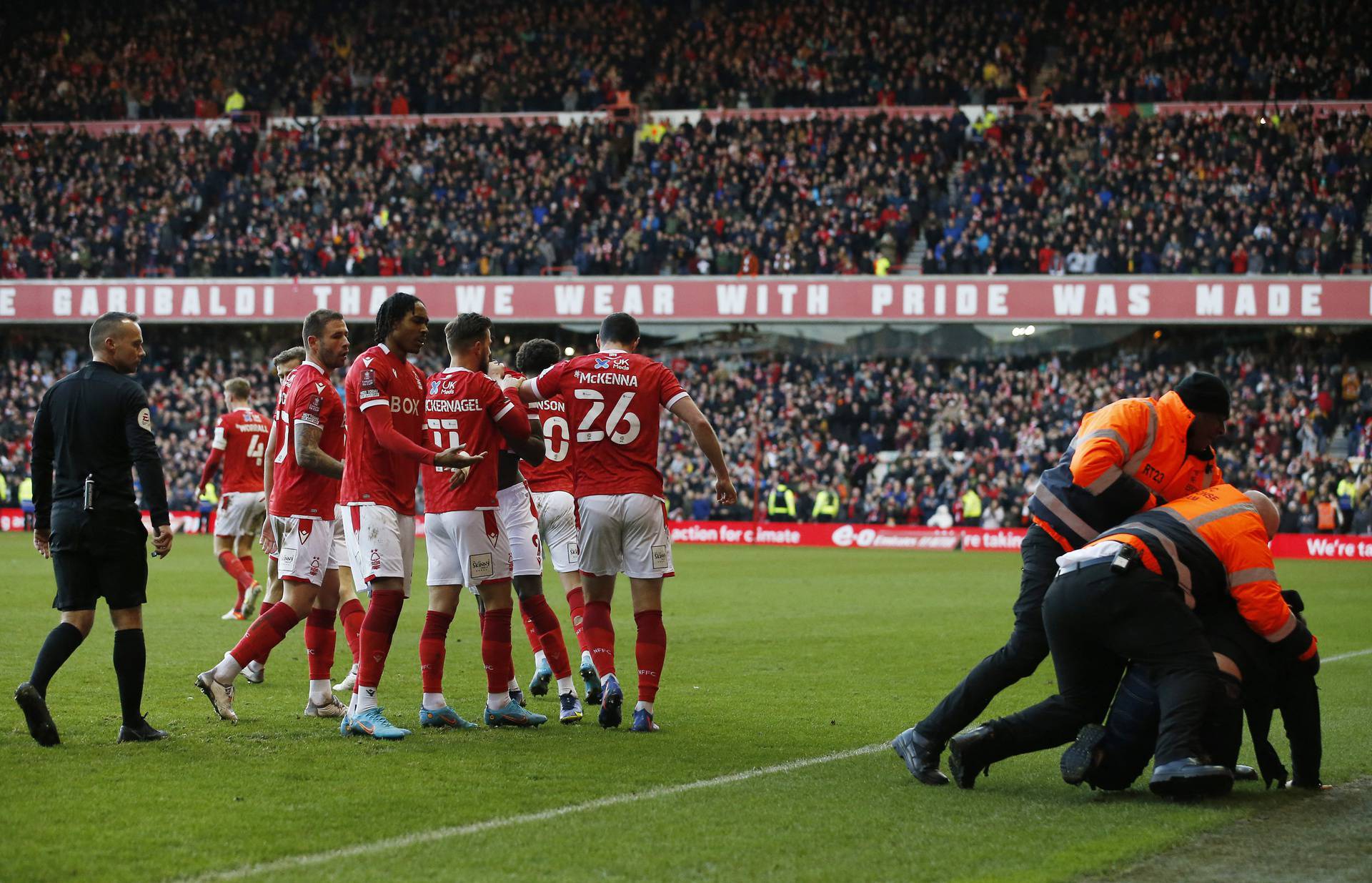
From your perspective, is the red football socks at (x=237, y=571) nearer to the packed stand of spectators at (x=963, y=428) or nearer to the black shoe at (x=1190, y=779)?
the black shoe at (x=1190, y=779)

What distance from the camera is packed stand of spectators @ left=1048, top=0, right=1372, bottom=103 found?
125ft

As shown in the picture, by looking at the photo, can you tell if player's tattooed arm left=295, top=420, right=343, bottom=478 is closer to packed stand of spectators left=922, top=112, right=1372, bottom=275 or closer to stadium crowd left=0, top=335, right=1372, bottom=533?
stadium crowd left=0, top=335, right=1372, bottom=533

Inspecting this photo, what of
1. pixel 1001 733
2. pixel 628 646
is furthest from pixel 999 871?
pixel 628 646

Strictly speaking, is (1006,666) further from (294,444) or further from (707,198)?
(707,198)

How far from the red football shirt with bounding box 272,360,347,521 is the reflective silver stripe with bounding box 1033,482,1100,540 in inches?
161

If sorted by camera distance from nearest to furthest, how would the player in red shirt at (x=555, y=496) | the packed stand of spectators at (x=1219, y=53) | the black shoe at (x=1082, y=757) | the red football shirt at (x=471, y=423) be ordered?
the black shoe at (x=1082, y=757), the red football shirt at (x=471, y=423), the player in red shirt at (x=555, y=496), the packed stand of spectators at (x=1219, y=53)

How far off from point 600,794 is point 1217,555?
2.88 metres

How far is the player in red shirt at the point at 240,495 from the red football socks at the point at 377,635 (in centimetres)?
662

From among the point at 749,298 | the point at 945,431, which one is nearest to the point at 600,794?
the point at 945,431

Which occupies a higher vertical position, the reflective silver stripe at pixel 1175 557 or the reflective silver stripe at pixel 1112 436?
the reflective silver stripe at pixel 1112 436

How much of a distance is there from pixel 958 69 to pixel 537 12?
565 inches

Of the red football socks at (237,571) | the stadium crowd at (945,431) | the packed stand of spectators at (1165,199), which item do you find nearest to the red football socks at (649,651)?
the red football socks at (237,571)

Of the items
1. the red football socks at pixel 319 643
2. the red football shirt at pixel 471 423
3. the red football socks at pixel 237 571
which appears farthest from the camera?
the red football socks at pixel 237 571

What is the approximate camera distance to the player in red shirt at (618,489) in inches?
332
